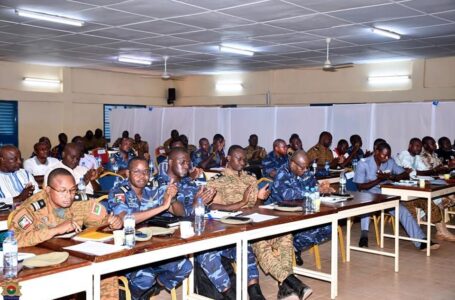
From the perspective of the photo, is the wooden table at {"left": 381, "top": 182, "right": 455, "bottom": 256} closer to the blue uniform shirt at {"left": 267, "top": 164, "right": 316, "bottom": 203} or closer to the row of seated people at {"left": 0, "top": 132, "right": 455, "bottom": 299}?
the row of seated people at {"left": 0, "top": 132, "right": 455, "bottom": 299}

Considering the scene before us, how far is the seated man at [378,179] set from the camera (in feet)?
20.9

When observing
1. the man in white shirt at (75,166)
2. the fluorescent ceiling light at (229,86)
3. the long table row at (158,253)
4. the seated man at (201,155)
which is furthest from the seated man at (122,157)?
the fluorescent ceiling light at (229,86)

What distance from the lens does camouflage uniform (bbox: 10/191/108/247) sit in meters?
3.08

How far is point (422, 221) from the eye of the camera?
737cm

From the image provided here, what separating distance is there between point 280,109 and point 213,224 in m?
8.41

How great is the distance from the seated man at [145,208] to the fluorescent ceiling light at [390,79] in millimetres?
8980

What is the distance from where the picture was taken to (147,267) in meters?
3.85

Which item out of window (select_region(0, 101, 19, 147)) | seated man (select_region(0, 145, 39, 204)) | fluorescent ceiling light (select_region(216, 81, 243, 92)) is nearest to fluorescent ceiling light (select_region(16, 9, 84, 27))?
seated man (select_region(0, 145, 39, 204))

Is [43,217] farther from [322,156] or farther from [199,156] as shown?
[199,156]

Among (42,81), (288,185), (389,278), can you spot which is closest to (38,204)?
(288,185)

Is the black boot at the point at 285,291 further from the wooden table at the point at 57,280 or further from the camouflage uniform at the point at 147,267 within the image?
the wooden table at the point at 57,280

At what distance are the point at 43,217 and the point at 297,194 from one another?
2612 mm

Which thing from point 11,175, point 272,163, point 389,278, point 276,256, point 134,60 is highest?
point 134,60

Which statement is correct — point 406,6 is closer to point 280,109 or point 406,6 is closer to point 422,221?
point 422,221
